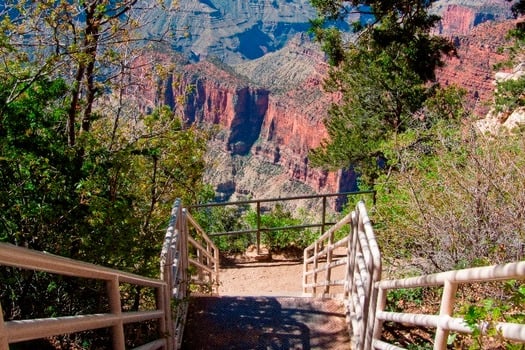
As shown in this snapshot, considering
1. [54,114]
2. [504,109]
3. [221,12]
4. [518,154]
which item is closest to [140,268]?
[54,114]

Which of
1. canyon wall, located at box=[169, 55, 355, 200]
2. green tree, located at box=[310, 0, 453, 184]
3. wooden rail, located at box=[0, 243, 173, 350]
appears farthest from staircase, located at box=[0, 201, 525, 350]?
canyon wall, located at box=[169, 55, 355, 200]

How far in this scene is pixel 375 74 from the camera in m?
14.9

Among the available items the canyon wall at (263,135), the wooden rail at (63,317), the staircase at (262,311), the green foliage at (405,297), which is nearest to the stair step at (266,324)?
the staircase at (262,311)

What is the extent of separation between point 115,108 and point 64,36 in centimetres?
158

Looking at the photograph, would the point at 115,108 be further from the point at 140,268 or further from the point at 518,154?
the point at 518,154

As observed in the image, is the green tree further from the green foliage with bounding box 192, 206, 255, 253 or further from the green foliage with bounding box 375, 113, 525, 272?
the green foliage with bounding box 192, 206, 255, 253

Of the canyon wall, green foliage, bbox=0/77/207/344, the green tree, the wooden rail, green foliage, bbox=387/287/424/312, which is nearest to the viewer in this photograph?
the wooden rail

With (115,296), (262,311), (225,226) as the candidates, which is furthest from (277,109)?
(115,296)

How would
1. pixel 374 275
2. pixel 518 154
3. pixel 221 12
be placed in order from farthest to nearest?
pixel 221 12 → pixel 518 154 → pixel 374 275

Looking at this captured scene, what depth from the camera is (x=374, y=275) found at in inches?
127

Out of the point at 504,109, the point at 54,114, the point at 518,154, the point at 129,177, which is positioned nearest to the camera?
the point at 54,114

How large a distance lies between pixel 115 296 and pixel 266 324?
263 centimetres

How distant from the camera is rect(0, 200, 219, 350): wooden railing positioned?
4.83ft

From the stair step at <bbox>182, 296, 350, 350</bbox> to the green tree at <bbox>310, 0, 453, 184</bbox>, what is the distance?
3.30 m
